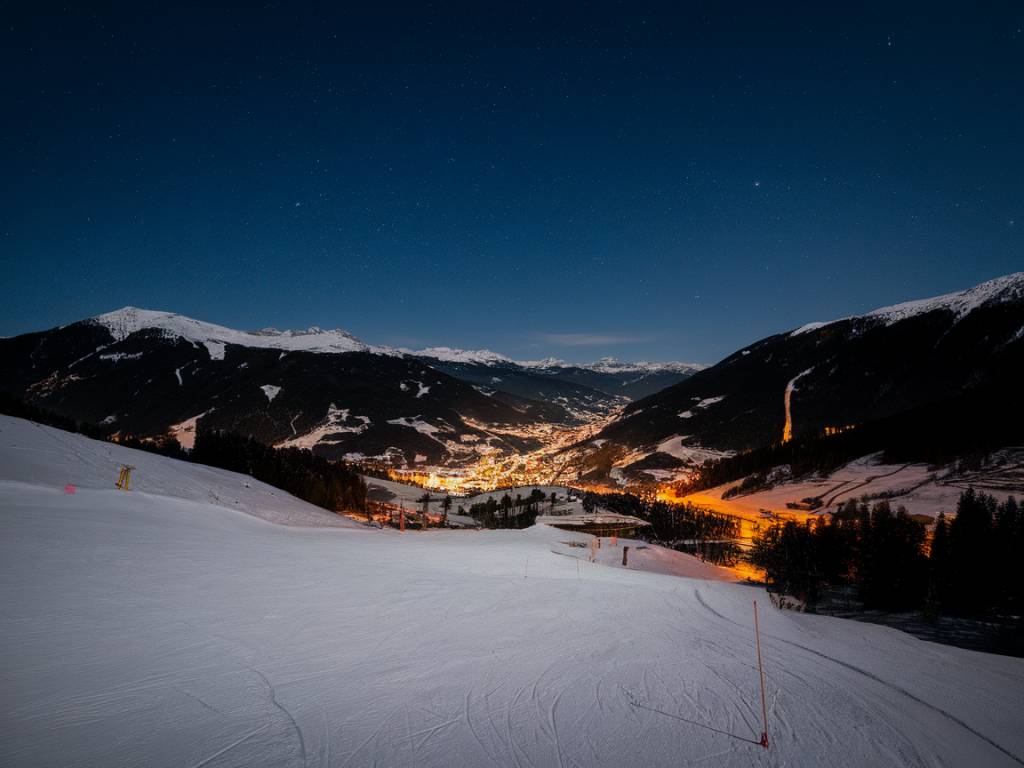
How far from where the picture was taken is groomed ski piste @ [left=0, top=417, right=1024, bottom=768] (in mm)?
5711

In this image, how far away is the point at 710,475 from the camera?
19175 centimetres

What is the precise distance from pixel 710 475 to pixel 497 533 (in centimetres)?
17686

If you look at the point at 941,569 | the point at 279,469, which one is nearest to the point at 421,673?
the point at 941,569

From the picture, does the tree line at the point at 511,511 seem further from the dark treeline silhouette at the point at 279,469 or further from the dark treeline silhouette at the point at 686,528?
the dark treeline silhouette at the point at 279,469

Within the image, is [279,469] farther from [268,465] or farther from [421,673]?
[421,673]

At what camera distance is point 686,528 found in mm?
117750

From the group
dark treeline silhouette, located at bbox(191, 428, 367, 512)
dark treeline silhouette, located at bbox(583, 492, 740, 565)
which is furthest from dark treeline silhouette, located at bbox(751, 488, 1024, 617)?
dark treeline silhouette, located at bbox(191, 428, 367, 512)

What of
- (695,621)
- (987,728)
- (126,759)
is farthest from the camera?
(695,621)

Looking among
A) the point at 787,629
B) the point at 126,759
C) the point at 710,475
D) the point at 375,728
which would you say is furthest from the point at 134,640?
the point at 710,475

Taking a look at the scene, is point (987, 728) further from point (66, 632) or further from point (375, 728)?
point (66, 632)

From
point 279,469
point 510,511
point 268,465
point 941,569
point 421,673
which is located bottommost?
point 510,511

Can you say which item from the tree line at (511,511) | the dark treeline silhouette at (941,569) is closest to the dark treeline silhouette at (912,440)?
the tree line at (511,511)

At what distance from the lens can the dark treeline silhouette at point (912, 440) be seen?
12688cm

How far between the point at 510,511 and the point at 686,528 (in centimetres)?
4521
